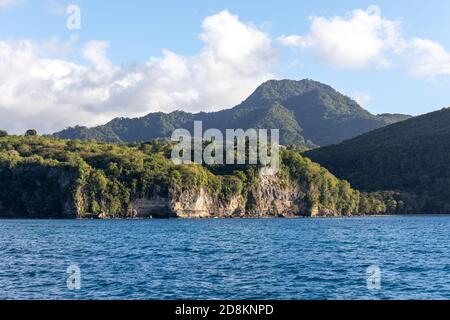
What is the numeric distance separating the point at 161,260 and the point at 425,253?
32.2 m

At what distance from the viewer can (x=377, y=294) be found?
1682 inches

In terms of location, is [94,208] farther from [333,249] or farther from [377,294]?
[377,294]
